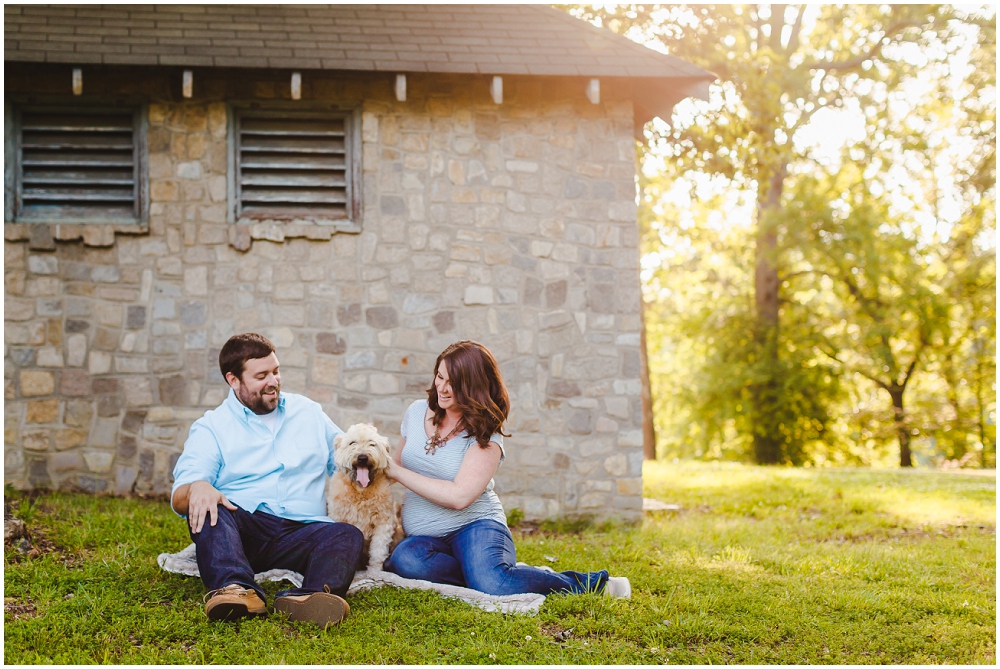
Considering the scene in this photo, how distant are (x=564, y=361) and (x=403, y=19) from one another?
335 centimetres

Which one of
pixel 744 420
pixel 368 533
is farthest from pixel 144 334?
pixel 744 420

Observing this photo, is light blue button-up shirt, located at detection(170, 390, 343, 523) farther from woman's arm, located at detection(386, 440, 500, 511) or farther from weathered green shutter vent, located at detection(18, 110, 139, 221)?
weathered green shutter vent, located at detection(18, 110, 139, 221)

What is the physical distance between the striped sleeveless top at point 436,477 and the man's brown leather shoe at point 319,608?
0.79 m

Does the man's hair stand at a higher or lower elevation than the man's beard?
higher

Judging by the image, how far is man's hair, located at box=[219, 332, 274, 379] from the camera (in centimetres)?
416

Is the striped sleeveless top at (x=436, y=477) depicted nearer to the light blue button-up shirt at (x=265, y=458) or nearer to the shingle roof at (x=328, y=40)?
the light blue button-up shirt at (x=265, y=458)

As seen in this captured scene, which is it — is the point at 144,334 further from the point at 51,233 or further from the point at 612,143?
the point at 612,143

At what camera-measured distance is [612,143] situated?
6996mm

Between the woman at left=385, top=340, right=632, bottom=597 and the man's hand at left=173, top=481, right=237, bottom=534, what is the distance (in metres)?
0.87

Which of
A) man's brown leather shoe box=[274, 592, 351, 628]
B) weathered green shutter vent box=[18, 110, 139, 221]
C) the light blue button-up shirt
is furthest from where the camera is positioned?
weathered green shutter vent box=[18, 110, 139, 221]

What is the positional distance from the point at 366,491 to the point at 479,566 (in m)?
0.72

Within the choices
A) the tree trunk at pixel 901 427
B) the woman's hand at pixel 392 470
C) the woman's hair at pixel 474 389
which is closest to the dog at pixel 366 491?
the woman's hand at pixel 392 470

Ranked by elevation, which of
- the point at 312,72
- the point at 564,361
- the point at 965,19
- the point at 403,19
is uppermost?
the point at 965,19

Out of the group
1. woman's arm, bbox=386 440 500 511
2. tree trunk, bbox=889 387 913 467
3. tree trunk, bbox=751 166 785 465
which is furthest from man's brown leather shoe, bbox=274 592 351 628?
tree trunk, bbox=889 387 913 467
